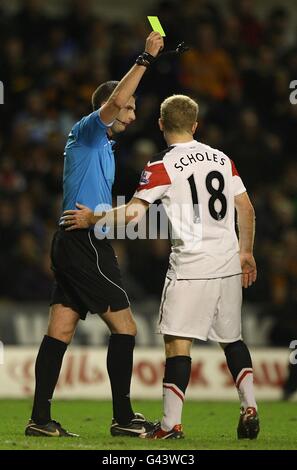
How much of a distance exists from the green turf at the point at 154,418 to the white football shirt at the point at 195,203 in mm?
982

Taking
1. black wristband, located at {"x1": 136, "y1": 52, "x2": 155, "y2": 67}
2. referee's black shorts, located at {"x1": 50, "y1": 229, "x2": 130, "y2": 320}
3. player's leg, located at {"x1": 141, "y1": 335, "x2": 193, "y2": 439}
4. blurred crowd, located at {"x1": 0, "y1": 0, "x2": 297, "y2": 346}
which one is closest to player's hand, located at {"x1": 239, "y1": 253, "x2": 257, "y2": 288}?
player's leg, located at {"x1": 141, "y1": 335, "x2": 193, "y2": 439}

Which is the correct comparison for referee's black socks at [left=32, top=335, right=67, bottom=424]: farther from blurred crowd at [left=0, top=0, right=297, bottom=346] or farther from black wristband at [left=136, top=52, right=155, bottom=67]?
blurred crowd at [left=0, top=0, right=297, bottom=346]

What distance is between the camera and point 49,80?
1376 cm

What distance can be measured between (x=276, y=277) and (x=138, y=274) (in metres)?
1.51

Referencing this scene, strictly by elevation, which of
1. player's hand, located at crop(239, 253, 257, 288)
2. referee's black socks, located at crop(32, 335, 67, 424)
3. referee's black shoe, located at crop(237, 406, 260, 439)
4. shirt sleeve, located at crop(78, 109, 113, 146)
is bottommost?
referee's black shoe, located at crop(237, 406, 260, 439)

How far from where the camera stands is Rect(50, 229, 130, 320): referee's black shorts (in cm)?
682

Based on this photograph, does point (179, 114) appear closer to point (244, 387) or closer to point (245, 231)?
point (245, 231)

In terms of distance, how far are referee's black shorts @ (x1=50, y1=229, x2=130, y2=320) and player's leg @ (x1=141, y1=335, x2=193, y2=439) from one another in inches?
18.7

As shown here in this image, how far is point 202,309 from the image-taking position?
6.60 metres

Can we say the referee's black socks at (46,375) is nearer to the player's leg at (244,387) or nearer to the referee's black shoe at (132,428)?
the referee's black shoe at (132,428)

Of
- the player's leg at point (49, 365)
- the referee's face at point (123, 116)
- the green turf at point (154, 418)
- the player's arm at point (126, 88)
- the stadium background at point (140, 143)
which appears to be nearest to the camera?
the green turf at point (154, 418)

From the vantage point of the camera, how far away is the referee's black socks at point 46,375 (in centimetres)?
680

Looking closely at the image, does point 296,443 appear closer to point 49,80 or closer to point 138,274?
point 138,274

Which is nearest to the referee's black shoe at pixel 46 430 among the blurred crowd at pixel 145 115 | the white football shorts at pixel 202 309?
the white football shorts at pixel 202 309
